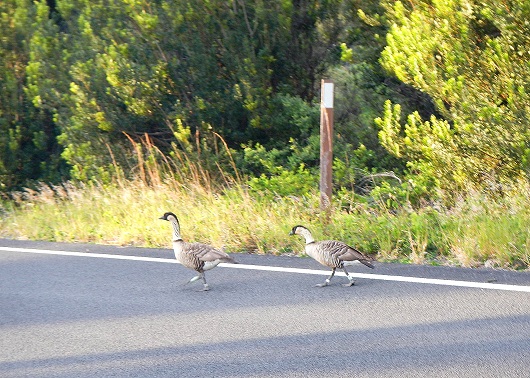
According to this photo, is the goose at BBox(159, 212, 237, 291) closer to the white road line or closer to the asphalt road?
the asphalt road

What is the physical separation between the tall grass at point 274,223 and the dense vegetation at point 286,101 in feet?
0.22

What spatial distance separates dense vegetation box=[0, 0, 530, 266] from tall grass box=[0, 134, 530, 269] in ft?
0.22

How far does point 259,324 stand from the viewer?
6.62 meters

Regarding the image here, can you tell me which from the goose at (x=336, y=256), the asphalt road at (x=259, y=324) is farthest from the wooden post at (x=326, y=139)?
the goose at (x=336, y=256)

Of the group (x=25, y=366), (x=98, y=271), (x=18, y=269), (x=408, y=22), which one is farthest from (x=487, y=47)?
(x=25, y=366)

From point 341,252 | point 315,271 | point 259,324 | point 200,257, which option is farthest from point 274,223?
point 259,324

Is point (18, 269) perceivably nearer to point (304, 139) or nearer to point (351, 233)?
point (351, 233)

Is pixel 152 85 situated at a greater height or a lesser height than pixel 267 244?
greater

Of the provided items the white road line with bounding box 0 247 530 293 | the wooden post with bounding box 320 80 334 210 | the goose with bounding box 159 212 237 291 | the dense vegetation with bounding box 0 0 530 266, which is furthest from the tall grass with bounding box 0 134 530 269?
the goose with bounding box 159 212 237 291

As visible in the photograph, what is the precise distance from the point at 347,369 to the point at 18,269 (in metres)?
5.22

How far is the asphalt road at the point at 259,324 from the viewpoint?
5551 mm

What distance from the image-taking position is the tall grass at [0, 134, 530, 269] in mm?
8797

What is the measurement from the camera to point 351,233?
31.8 feet

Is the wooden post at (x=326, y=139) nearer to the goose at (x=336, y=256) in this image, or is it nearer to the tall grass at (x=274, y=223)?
the tall grass at (x=274, y=223)
